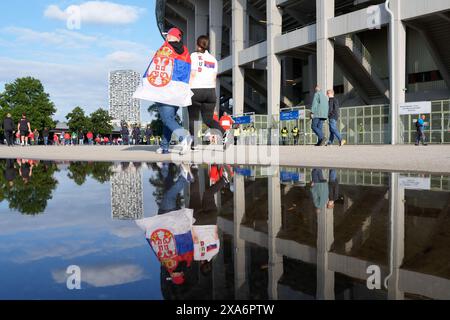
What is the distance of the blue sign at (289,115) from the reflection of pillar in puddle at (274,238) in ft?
81.1

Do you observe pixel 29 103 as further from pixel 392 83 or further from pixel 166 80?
pixel 166 80

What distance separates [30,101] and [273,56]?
47.6m

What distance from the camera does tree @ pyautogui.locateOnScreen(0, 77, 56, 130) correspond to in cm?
6178

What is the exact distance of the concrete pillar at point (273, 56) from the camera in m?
30.3

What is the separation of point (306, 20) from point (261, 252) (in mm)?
35284

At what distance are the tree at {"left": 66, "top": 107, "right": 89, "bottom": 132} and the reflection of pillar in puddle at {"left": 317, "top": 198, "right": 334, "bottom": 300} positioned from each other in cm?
8845

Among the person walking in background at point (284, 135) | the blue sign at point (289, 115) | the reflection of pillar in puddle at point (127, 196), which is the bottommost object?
the reflection of pillar in puddle at point (127, 196)

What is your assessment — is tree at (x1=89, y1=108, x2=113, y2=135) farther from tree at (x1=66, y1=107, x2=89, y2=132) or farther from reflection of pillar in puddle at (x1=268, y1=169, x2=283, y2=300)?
reflection of pillar in puddle at (x1=268, y1=169, x2=283, y2=300)

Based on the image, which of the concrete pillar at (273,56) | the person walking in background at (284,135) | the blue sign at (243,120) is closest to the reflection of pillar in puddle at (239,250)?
the person walking in background at (284,135)

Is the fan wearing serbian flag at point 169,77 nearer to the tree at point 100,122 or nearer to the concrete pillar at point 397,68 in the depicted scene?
the concrete pillar at point 397,68

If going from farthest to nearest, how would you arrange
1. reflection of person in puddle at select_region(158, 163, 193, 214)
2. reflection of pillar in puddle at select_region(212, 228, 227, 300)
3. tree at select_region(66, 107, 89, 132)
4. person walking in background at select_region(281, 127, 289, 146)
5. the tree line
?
tree at select_region(66, 107, 89, 132) < the tree line < person walking in background at select_region(281, 127, 289, 146) < reflection of person in puddle at select_region(158, 163, 193, 214) < reflection of pillar in puddle at select_region(212, 228, 227, 300)

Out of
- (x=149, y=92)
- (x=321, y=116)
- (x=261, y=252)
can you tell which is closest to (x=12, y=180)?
(x=149, y=92)

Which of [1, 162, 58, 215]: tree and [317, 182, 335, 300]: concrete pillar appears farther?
[1, 162, 58, 215]: tree

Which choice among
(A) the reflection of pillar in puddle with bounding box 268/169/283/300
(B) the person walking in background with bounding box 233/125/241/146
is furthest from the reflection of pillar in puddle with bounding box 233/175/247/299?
(B) the person walking in background with bounding box 233/125/241/146
